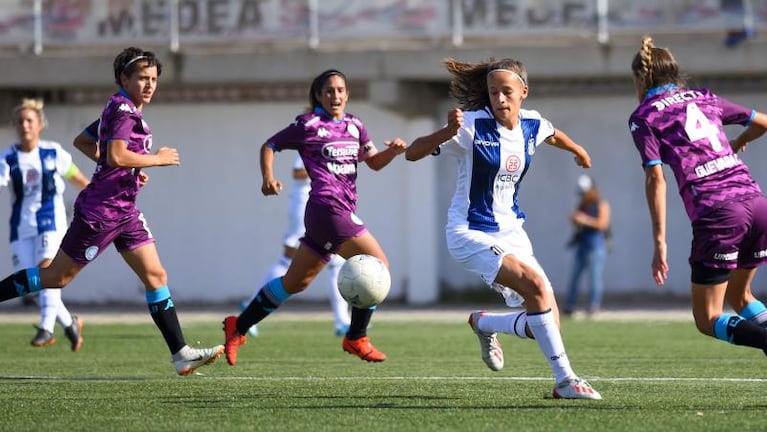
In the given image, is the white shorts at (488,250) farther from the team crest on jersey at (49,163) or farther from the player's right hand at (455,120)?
the team crest on jersey at (49,163)

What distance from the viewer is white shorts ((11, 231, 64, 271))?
12227mm

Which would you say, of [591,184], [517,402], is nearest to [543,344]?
[517,402]

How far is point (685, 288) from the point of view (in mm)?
21125

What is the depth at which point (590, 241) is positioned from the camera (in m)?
18.5

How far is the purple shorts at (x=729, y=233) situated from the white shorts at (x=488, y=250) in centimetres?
93

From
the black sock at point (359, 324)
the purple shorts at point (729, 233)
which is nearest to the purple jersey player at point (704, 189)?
the purple shorts at point (729, 233)

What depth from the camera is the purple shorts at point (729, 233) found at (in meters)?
7.12

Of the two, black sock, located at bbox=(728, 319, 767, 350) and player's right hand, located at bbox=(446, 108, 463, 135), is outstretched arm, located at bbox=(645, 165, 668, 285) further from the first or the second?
player's right hand, located at bbox=(446, 108, 463, 135)

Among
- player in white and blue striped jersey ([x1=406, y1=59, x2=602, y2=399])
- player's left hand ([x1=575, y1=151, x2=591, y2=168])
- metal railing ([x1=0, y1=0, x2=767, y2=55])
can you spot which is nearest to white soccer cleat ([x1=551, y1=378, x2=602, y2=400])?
player in white and blue striped jersey ([x1=406, y1=59, x2=602, y2=399])

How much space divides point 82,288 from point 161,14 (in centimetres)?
533

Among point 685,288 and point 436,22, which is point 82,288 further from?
point 685,288

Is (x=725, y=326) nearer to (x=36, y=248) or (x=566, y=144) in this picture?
(x=566, y=144)

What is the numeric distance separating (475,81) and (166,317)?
2514mm

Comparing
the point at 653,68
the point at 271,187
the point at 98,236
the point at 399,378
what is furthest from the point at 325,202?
the point at 653,68
